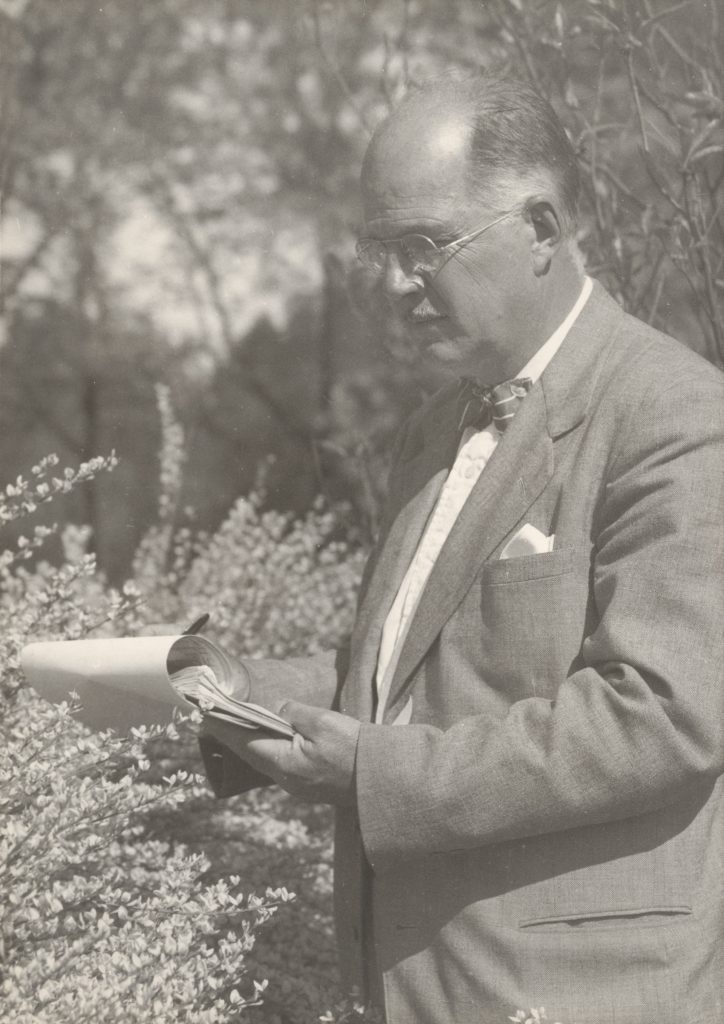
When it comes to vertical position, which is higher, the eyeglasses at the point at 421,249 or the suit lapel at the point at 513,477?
the eyeglasses at the point at 421,249

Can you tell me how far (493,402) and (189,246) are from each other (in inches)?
155

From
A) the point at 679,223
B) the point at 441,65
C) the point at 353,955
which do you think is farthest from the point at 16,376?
the point at 353,955

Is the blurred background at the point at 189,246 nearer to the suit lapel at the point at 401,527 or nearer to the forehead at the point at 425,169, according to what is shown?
the suit lapel at the point at 401,527

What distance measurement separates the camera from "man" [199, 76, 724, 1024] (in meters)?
2.17

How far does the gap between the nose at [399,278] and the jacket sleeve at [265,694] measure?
0.92m

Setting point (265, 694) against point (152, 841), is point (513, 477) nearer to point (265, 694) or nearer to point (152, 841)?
point (265, 694)

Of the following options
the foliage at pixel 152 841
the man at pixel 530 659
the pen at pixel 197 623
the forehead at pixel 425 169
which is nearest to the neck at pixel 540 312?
the man at pixel 530 659

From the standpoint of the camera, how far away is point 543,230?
2.56 m

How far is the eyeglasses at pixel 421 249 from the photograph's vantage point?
2.51 meters

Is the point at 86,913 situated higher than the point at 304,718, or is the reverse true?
the point at 304,718

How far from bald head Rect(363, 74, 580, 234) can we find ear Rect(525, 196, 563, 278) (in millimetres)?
25

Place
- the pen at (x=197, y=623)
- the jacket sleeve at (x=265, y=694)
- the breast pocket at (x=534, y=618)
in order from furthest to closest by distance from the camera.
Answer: the jacket sleeve at (x=265, y=694) → the pen at (x=197, y=623) → the breast pocket at (x=534, y=618)

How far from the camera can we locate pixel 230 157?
20.9ft

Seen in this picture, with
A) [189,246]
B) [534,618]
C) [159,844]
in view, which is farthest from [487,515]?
[189,246]
